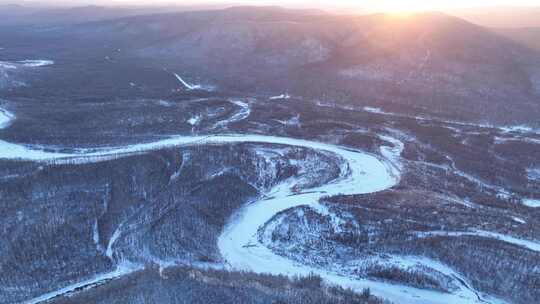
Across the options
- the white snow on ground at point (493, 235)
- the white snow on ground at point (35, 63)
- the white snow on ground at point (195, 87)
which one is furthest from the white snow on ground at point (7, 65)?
the white snow on ground at point (493, 235)

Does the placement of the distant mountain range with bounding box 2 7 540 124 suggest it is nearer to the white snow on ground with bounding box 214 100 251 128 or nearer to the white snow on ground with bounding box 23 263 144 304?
the white snow on ground with bounding box 214 100 251 128

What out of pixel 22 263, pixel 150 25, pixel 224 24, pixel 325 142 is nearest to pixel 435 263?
pixel 325 142

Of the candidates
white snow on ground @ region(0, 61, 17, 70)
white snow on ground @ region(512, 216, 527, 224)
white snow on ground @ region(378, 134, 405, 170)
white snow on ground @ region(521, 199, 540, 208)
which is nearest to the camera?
white snow on ground @ region(512, 216, 527, 224)

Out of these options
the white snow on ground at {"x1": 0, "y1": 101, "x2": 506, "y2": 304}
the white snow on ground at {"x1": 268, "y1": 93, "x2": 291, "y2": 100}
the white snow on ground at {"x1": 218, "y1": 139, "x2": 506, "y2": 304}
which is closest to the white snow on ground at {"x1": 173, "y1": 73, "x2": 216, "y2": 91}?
the white snow on ground at {"x1": 268, "y1": 93, "x2": 291, "y2": 100}

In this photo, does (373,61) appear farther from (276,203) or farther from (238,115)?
(276,203)

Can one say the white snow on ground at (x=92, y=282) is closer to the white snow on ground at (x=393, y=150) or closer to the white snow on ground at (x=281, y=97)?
the white snow on ground at (x=393, y=150)

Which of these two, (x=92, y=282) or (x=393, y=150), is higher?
(x=393, y=150)

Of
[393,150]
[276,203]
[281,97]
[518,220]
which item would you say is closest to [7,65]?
[281,97]
